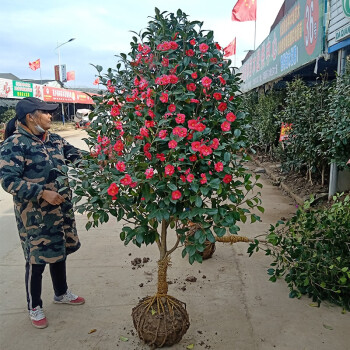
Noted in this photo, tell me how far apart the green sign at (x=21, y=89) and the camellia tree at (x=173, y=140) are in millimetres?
20507

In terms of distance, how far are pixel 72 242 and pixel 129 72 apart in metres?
1.38

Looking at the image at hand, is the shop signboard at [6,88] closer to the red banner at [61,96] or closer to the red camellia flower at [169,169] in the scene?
the red banner at [61,96]

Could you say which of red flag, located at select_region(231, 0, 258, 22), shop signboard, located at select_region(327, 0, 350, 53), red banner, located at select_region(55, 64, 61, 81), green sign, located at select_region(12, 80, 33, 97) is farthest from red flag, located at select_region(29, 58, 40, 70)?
shop signboard, located at select_region(327, 0, 350, 53)

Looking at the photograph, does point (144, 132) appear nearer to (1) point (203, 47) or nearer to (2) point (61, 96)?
(1) point (203, 47)

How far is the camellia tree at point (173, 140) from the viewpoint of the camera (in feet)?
6.82

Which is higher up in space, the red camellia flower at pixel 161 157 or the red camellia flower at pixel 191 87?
the red camellia flower at pixel 191 87

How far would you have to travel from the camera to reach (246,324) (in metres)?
2.81

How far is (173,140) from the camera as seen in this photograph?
2.03 metres

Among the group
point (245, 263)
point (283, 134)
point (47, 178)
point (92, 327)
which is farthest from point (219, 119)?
point (283, 134)

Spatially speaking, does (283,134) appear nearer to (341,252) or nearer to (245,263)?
(245,263)

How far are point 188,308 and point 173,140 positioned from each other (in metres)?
1.61

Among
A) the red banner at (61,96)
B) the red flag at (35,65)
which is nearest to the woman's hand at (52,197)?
the red banner at (61,96)

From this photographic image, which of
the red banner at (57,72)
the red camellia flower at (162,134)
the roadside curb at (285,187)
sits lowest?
the roadside curb at (285,187)

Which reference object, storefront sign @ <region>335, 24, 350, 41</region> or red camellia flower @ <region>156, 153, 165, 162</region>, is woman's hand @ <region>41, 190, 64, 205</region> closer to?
red camellia flower @ <region>156, 153, 165, 162</region>
